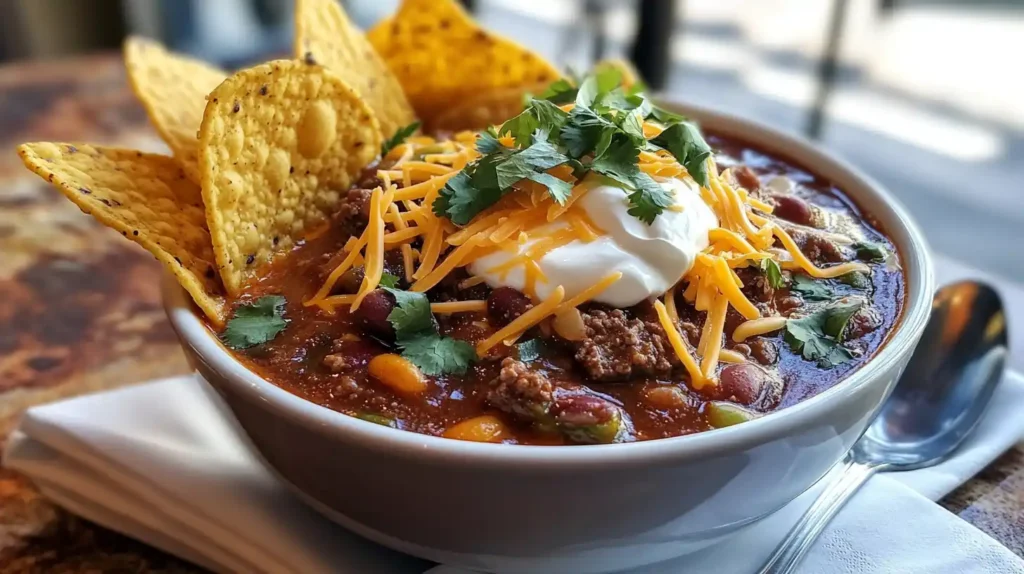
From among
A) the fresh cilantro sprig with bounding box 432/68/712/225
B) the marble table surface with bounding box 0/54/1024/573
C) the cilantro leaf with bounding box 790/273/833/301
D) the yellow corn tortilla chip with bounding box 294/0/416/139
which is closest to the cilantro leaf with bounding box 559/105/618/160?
the fresh cilantro sprig with bounding box 432/68/712/225

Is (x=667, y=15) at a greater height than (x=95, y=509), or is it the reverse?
(x=667, y=15)

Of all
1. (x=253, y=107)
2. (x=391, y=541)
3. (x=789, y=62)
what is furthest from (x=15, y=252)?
(x=789, y=62)

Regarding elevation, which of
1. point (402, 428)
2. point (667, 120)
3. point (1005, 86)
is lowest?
point (1005, 86)

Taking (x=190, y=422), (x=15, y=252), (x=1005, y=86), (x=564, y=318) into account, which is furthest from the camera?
(x=1005, y=86)

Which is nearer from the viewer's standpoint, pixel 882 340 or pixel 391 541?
pixel 391 541

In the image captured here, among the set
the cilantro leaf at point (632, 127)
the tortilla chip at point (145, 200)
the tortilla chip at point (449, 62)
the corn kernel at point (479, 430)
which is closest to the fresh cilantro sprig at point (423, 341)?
the corn kernel at point (479, 430)

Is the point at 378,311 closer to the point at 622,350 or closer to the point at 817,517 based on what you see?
the point at 622,350

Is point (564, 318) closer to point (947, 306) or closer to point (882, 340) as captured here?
point (882, 340)

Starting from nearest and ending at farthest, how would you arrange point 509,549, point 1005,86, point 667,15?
point 509,549 < point 667,15 < point 1005,86
